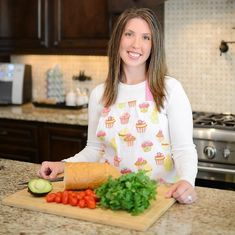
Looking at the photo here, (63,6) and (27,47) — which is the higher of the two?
(63,6)

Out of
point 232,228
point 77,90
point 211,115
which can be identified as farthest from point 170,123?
point 77,90

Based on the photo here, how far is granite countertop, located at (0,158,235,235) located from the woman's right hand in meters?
0.20

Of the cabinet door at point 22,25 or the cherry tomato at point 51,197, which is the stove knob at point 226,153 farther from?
the cabinet door at point 22,25

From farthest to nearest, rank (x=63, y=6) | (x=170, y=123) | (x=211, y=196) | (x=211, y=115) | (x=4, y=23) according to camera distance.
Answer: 1. (x=4, y=23)
2. (x=63, y=6)
3. (x=211, y=115)
4. (x=170, y=123)
5. (x=211, y=196)

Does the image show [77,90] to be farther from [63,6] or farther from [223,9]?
[223,9]

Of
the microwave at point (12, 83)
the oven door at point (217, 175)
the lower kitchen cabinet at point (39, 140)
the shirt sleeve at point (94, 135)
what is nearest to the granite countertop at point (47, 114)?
the lower kitchen cabinet at point (39, 140)

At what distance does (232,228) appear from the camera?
1372 millimetres

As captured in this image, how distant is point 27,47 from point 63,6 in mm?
485

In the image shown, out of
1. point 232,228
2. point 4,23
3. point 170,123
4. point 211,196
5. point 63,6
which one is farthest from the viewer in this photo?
point 4,23

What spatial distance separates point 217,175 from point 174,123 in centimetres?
109

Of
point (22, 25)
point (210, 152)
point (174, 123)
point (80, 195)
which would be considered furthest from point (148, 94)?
point (22, 25)

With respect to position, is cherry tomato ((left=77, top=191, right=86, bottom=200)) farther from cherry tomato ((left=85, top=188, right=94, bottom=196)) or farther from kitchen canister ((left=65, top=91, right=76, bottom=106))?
kitchen canister ((left=65, top=91, right=76, bottom=106))

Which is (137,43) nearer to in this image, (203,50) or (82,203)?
(82,203)

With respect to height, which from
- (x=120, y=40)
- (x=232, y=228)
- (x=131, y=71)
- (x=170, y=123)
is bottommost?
(x=232, y=228)
